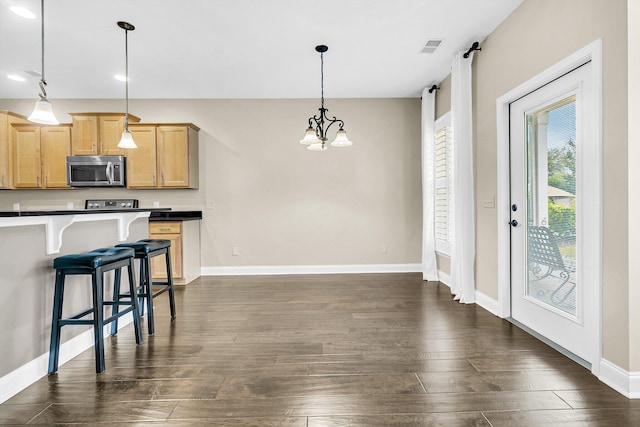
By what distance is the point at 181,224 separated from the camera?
4.64 meters

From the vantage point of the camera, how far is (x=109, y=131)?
16.0ft

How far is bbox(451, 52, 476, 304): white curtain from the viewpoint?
3.63 metres

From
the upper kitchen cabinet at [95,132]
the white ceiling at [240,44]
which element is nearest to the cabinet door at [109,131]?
the upper kitchen cabinet at [95,132]

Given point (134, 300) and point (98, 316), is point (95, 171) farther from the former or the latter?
point (98, 316)

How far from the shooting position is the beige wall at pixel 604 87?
6.12 feet

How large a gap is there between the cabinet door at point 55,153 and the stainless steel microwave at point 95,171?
230 mm

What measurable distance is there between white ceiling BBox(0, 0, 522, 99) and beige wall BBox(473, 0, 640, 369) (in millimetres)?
338

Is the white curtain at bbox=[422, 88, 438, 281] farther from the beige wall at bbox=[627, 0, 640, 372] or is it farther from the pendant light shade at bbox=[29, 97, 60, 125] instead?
the pendant light shade at bbox=[29, 97, 60, 125]

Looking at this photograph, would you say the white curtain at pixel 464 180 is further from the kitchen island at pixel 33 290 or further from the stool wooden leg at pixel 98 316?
the kitchen island at pixel 33 290

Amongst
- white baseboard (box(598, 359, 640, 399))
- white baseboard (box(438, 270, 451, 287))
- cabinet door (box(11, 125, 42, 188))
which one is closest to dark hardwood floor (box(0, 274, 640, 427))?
white baseboard (box(598, 359, 640, 399))

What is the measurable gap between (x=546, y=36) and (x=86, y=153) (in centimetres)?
560

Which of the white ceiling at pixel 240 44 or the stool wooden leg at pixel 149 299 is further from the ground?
the white ceiling at pixel 240 44

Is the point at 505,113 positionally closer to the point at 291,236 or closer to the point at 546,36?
the point at 546,36

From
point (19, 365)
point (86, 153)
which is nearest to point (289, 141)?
point (86, 153)
